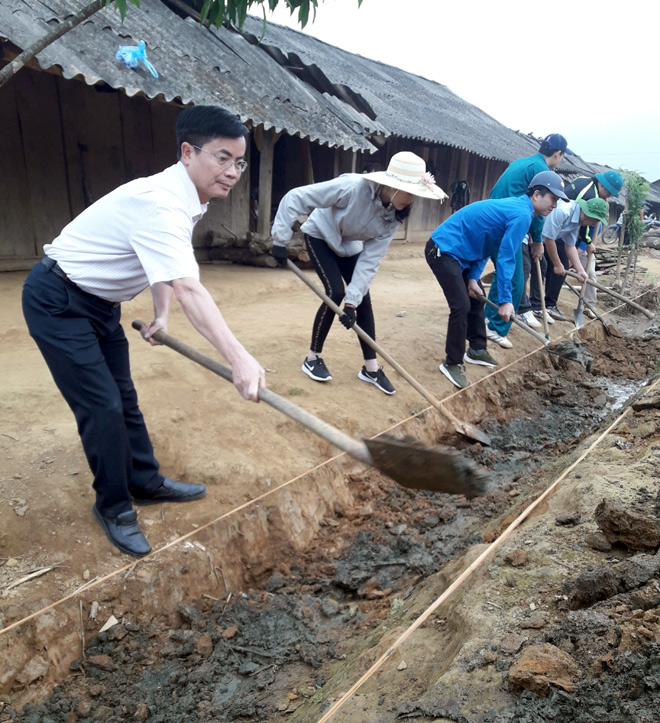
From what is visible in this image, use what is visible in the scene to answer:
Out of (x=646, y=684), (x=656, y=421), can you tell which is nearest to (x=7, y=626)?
(x=646, y=684)

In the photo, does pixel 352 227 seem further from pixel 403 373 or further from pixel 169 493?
pixel 169 493

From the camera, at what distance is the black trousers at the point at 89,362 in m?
2.11

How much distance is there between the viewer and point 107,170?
7.39 metres

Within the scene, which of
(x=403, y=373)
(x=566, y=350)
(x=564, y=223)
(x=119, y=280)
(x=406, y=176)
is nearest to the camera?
(x=119, y=280)

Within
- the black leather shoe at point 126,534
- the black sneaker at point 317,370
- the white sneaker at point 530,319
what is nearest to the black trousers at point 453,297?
the black sneaker at point 317,370

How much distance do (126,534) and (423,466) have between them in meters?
1.37

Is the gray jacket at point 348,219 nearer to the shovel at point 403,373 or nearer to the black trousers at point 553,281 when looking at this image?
the shovel at point 403,373

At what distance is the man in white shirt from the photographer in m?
1.81

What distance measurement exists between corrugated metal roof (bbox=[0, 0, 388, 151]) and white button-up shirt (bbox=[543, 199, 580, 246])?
324 centimetres

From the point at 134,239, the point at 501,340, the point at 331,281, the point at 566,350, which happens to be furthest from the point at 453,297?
the point at 134,239

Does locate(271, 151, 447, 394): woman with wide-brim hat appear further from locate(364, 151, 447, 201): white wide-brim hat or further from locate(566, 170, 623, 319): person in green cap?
locate(566, 170, 623, 319): person in green cap

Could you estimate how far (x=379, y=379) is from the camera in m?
4.41

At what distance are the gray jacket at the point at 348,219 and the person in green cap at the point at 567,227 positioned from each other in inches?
130

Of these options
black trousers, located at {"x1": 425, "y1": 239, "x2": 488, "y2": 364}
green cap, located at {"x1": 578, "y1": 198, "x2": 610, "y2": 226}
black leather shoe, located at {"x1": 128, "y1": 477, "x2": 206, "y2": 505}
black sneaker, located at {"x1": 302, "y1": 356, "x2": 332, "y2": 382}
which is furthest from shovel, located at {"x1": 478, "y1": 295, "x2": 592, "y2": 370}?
black leather shoe, located at {"x1": 128, "y1": 477, "x2": 206, "y2": 505}
